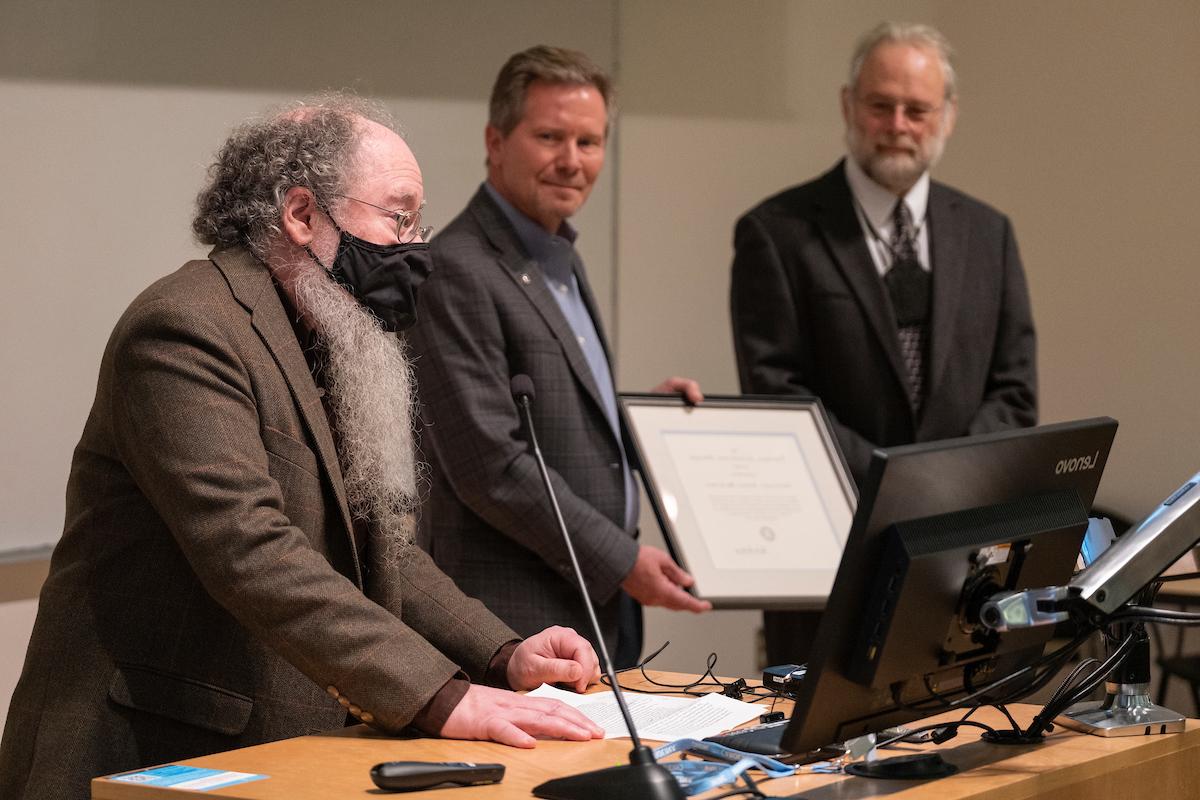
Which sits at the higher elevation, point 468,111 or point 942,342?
point 468,111

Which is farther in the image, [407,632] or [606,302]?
[606,302]

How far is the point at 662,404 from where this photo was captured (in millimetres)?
3549

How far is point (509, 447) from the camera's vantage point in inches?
130

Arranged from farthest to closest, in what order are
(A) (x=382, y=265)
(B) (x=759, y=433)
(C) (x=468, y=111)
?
(C) (x=468, y=111), (B) (x=759, y=433), (A) (x=382, y=265)

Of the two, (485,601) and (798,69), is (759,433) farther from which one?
(798,69)

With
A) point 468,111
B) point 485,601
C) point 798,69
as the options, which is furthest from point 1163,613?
point 798,69

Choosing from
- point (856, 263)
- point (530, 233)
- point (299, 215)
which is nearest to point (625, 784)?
point (299, 215)

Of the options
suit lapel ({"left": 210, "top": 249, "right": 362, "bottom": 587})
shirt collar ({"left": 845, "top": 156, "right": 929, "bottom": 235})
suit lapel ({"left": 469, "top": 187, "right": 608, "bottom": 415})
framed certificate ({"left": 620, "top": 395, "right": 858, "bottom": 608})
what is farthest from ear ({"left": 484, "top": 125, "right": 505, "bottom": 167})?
suit lapel ({"left": 210, "top": 249, "right": 362, "bottom": 587})

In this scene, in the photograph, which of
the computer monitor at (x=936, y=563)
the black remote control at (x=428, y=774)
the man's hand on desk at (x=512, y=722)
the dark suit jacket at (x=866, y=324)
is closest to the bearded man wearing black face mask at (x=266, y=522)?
the man's hand on desk at (x=512, y=722)

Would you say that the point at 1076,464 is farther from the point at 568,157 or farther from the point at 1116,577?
the point at 568,157

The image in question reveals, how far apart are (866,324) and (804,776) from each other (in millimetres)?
2176

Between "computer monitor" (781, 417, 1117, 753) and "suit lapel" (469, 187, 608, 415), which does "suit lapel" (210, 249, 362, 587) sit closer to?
"computer monitor" (781, 417, 1117, 753)

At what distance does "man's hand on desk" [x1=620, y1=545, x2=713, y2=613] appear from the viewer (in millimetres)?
3355

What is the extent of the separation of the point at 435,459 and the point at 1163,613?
1.92 metres
